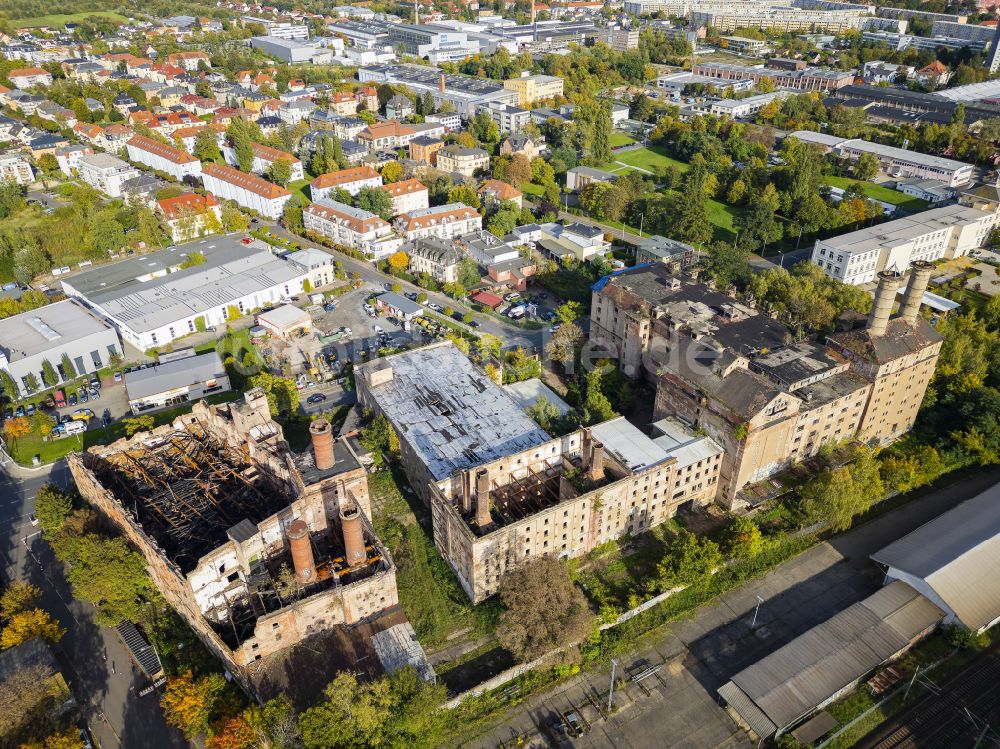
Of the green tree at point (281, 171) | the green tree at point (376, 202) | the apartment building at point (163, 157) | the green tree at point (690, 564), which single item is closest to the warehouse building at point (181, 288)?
the green tree at point (376, 202)

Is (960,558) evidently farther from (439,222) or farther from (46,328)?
(46,328)

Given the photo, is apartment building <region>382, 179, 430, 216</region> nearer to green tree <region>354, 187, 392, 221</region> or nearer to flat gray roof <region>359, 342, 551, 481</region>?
green tree <region>354, 187, 392, 221</region>

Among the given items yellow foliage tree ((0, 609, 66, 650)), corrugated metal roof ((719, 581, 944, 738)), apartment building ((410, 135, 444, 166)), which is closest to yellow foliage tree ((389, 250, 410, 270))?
apartment building ((410, 135, 444, 166))

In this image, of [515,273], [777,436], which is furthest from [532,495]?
[515,273]

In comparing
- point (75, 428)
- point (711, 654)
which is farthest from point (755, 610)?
point (75, 428)

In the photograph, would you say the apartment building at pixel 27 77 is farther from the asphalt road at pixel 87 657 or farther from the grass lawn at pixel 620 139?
the asphalt road at pixel 87 657
